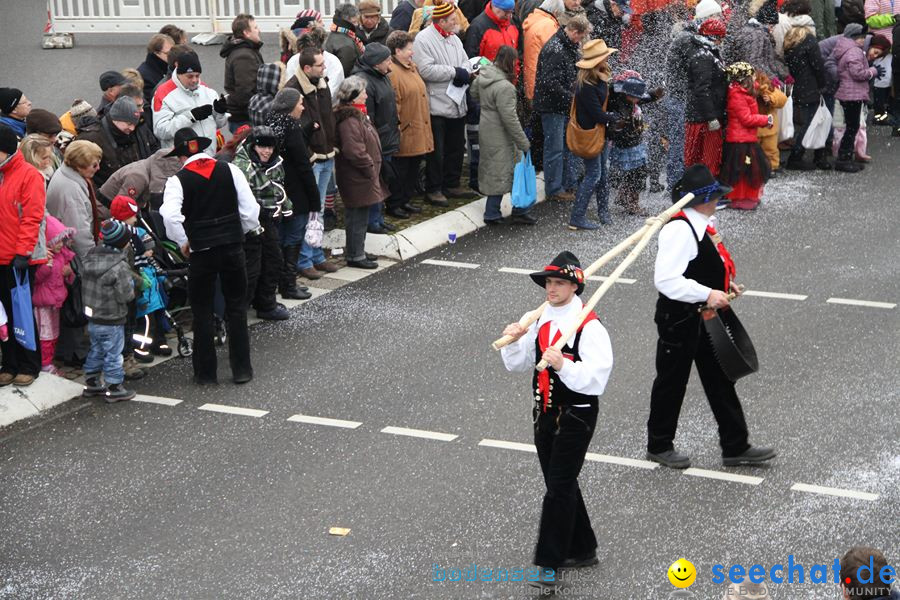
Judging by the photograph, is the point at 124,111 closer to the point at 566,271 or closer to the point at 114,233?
the point at 114,233

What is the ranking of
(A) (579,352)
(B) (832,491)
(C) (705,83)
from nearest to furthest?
(A) (579,352) < (B) (832,491) < (C) (705,83)

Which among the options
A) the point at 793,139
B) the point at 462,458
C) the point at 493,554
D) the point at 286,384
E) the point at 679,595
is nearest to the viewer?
the point at 679,595

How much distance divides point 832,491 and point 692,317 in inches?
52.1

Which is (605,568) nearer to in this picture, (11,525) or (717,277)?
(717,277)

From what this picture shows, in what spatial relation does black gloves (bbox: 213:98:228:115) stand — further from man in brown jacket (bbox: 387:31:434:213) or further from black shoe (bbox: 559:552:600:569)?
black shoe (bbox: 559:552:600:569)

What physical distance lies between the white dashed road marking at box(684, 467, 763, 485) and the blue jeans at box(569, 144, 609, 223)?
222 inches

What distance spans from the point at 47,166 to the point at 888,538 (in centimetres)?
663

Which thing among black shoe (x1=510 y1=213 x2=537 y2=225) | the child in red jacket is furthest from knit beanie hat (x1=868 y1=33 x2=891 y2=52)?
black shoe (x1=510 y1=213 x2=537 y2=225)

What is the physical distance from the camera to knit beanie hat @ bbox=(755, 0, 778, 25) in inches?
667

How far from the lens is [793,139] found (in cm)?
1605

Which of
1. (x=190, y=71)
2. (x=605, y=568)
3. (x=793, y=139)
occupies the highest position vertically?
(x=190, y=71)

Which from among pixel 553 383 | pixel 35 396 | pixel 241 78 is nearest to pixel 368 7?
pixel 241 78

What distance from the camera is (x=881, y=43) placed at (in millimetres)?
17172

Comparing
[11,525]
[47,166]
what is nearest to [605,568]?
[11,525]
